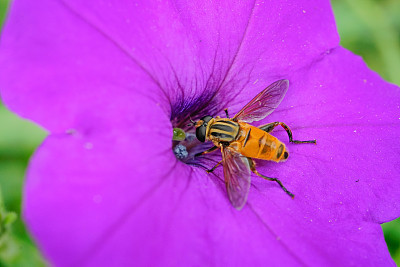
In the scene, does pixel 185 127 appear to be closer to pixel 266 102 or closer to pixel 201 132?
pixel 201 132

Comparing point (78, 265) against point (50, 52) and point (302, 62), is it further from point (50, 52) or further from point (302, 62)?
point (302, 62)

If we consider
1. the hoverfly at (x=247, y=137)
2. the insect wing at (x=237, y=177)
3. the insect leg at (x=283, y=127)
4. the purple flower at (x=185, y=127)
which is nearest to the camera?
the purple flower at (x=185, y=127)

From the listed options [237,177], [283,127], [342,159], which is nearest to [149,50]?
[237,177]

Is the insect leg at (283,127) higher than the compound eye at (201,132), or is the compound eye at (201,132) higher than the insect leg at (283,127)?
the compound eye at (201,132)

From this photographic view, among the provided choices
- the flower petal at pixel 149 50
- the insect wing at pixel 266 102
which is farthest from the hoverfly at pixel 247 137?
the flower petal at pixel 149 50

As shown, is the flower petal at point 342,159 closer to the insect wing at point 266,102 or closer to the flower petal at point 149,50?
the insect wing at point 266,102

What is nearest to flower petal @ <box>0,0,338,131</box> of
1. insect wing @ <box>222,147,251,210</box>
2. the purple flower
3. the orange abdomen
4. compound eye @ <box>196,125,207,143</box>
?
the purple flower

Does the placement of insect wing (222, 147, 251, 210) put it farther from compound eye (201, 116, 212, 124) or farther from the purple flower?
compound eye (201, 116, 212, 124)
